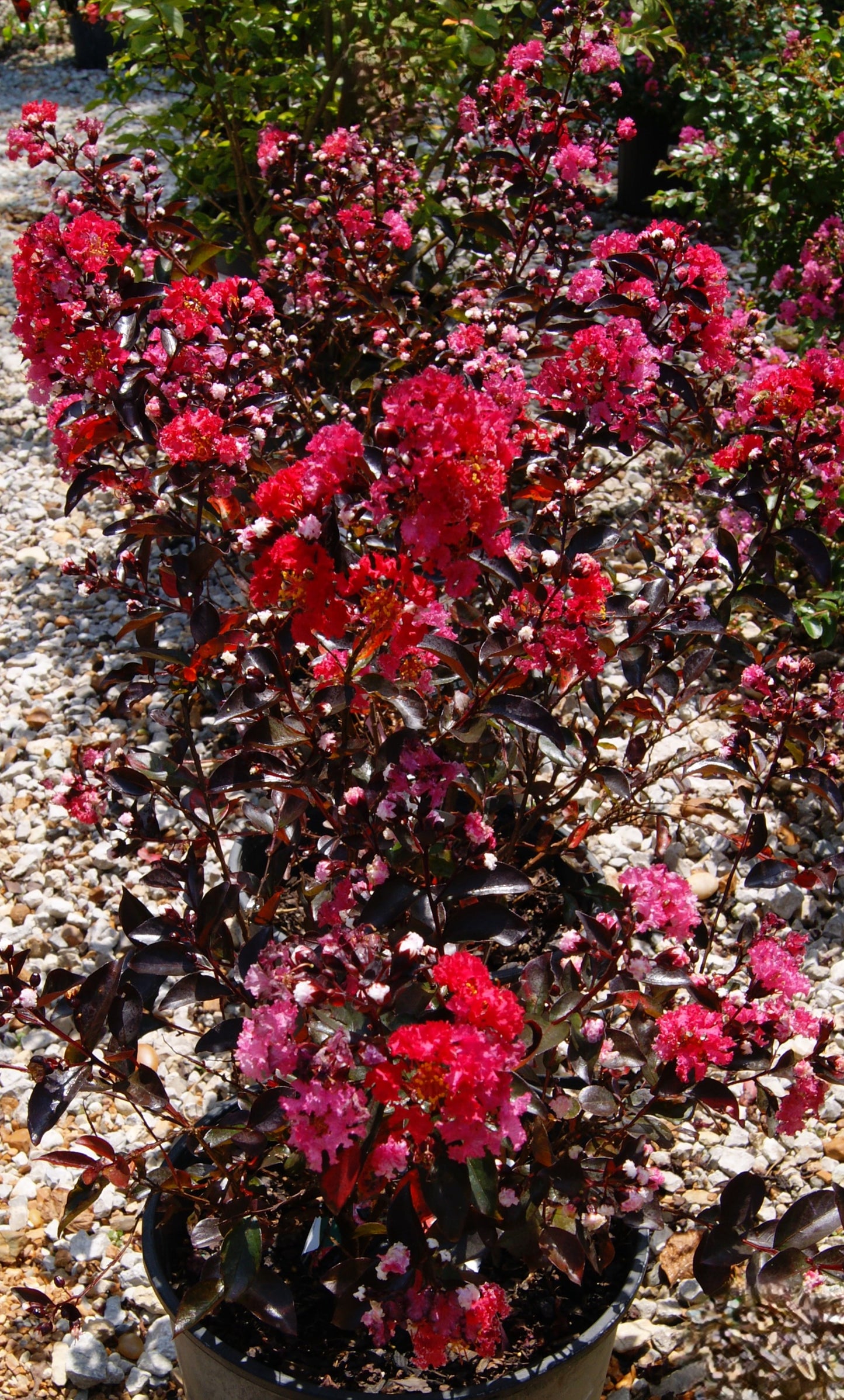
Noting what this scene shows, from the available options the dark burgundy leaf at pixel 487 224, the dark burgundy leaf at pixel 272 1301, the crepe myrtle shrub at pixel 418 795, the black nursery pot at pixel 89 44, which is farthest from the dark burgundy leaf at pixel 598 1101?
the black nursery pot at pixel 89 44

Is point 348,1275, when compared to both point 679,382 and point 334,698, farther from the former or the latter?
point 679,382

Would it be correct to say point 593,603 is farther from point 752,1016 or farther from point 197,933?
point 197,933

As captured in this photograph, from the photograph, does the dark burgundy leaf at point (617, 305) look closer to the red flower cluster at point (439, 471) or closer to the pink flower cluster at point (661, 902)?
the red flower cluster at point (439, 471)

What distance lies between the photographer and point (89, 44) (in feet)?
24.6

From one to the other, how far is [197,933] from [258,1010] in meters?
0.26

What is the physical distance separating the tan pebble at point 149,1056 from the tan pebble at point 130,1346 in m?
0.44

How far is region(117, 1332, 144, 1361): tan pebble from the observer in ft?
5.23

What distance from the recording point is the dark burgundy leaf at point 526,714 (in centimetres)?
125

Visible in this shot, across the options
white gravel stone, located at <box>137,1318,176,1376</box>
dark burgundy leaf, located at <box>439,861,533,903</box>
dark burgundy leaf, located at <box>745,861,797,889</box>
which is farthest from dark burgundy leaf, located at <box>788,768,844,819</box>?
white gravel stone, located at <box>137,1318,176,1376</box>

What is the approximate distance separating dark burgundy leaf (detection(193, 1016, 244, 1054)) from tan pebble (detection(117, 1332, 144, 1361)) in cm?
63

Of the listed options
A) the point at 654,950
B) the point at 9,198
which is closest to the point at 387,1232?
the point at 654,950

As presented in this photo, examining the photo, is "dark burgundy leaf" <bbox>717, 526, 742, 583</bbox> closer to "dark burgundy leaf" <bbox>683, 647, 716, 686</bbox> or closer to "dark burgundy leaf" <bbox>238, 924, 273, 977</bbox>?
"dark burgundy leaf" <bbox>683, 647, 716, 686</bbox>

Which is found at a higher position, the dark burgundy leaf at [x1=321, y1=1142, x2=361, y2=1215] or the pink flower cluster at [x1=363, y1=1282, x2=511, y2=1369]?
the dark burgundy leaf at [x1=321, y1=1142, x2=361, y2=1215]

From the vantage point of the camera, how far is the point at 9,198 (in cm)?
511
